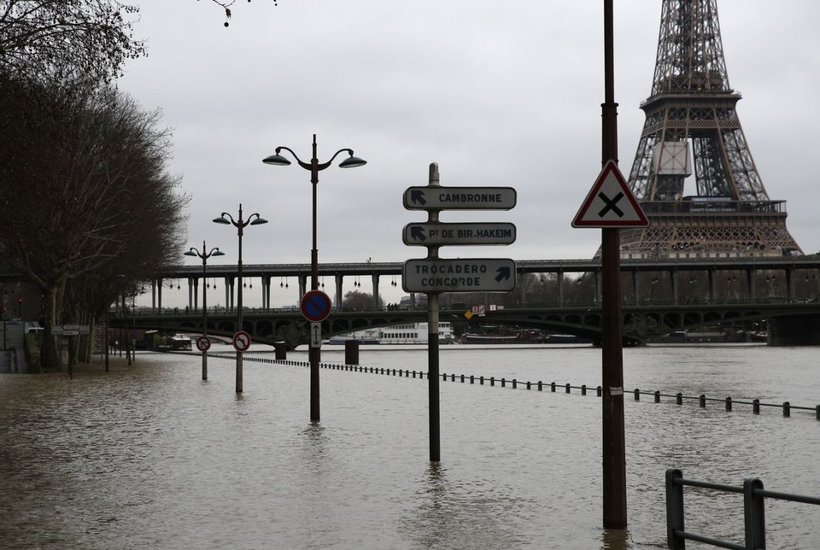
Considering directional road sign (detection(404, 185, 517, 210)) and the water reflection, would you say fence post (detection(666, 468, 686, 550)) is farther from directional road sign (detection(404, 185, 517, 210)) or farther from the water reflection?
directional road sign (detection(404, 185, 517, 210))

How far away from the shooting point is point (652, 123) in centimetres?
16088

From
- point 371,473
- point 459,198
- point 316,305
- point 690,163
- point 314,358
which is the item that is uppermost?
point 690,163

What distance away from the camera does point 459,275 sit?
51.4 ft

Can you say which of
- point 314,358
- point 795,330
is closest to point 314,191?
point 314,358

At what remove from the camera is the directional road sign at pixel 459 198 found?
1608 cm

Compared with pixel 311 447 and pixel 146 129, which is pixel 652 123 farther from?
pixel 311 447

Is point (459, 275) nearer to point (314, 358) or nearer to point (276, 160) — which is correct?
Result: point (314, 358)

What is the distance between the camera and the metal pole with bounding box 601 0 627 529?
428 inches

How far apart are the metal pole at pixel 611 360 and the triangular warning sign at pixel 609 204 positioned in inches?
7.9

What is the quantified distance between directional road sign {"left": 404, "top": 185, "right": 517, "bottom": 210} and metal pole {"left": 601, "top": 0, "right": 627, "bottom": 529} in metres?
4.70

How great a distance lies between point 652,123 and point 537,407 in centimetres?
13447

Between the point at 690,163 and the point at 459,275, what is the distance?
152002 mm

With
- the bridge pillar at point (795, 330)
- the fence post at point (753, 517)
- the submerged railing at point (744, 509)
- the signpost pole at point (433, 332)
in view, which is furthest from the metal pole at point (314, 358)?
the bridge pillar at point (795, 330)

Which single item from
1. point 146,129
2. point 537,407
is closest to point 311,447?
point 537,407
